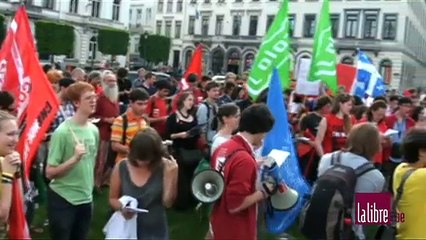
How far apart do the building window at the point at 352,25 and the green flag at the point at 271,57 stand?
50688 millimetres

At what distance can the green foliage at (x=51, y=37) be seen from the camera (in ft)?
150

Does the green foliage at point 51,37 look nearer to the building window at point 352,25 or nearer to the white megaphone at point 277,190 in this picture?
the building window at point 352,25

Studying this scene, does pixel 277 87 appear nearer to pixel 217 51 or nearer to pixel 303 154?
pixel 303 154

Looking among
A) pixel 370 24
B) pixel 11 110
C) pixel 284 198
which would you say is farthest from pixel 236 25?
pixel 284 198

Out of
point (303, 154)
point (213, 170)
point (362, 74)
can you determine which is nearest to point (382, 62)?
point (362, 74)

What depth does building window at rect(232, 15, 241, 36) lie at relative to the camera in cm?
6900

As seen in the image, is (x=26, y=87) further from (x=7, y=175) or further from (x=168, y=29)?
(x=168, y=29)

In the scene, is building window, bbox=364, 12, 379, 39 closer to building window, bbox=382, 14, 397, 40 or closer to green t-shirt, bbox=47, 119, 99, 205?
building window, bbox=382, 14, 397, 40

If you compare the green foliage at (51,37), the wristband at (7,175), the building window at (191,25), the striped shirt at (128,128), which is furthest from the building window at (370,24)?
the wristband at (7,175)

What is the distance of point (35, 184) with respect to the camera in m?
5.61

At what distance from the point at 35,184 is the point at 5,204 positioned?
8.19ft

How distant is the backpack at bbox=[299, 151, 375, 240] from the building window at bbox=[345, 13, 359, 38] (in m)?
56.9

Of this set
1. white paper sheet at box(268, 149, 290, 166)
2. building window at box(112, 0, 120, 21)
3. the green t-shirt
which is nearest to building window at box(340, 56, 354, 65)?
building window at box(112, 0, 120, 21)

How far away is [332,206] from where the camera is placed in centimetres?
375
